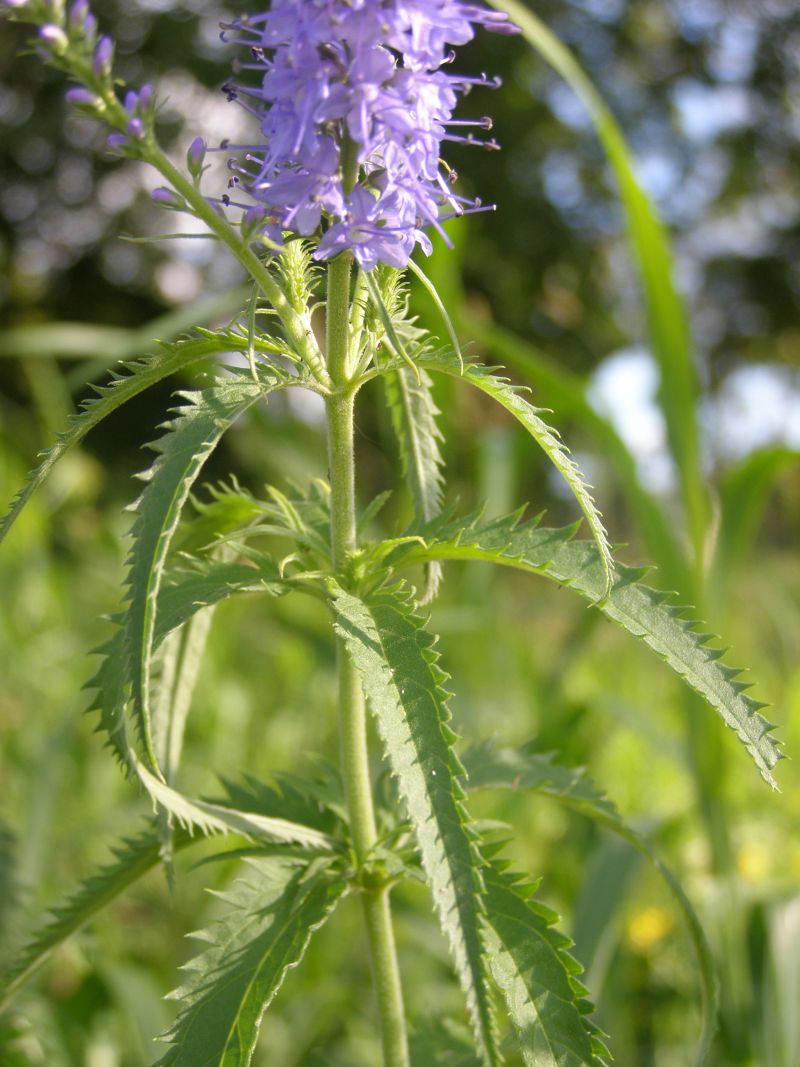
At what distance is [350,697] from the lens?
99cm

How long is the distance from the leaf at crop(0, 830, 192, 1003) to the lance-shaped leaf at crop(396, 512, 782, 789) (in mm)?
398

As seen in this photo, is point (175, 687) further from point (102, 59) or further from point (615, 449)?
point (615, 449)

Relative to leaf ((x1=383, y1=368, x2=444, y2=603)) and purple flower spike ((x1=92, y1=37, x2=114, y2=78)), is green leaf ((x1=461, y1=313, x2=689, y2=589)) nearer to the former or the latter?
leaf ((x1=383, y1=368, x2=444, y2=603))

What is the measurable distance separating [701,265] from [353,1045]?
610 inches

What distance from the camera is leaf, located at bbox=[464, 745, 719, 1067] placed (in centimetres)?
102

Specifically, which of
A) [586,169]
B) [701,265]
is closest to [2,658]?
[586,169]

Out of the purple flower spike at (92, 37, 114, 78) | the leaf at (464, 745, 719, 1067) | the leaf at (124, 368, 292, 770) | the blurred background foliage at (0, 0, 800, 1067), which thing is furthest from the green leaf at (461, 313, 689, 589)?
the purple flower spike at (92, 37, 114, 78)

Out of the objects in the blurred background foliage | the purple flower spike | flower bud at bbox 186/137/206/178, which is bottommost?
the blurred background foliage

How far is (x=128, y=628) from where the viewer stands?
735 mm

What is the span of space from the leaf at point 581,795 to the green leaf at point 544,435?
266 millimetres

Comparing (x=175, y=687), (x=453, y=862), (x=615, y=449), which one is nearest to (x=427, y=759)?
(x=453, y=862)

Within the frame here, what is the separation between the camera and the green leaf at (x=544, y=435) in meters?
0.80

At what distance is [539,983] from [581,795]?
0.21m

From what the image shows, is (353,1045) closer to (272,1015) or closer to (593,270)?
(272,1015)
